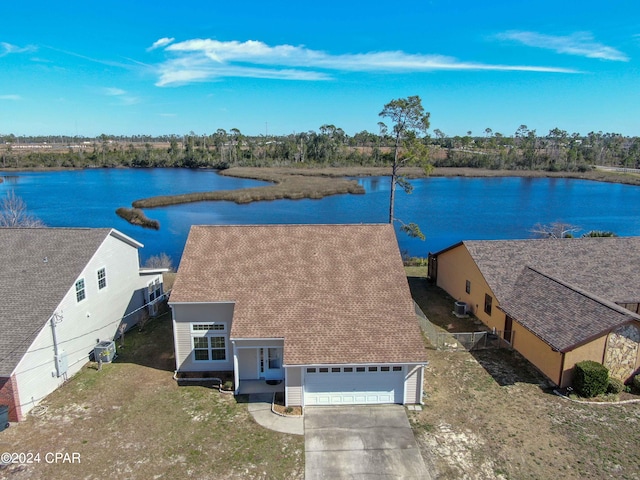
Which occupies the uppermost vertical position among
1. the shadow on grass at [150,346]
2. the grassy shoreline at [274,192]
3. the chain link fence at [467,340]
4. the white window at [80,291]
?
the white window at [80,291]

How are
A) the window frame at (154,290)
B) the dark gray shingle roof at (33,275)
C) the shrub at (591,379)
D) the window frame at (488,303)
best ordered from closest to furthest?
the dark gray shingle roof at (33,275) → the shrub at (591,379) → the window frame at (488,303) → the window frame at (154,290)

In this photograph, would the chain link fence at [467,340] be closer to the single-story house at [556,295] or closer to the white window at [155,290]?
the single-story house at [556,295]

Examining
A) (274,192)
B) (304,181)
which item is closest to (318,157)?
(304,181)

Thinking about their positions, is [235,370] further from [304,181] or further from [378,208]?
[304,181]

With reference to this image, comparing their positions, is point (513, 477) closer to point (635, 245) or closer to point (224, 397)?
point (224, 397)

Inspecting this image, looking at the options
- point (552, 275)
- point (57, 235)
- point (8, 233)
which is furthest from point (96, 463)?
point (552, 275)

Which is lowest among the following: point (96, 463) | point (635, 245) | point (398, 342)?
point (96, 463)

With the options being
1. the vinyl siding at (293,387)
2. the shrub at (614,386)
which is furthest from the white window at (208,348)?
the shrub at (614,386)
